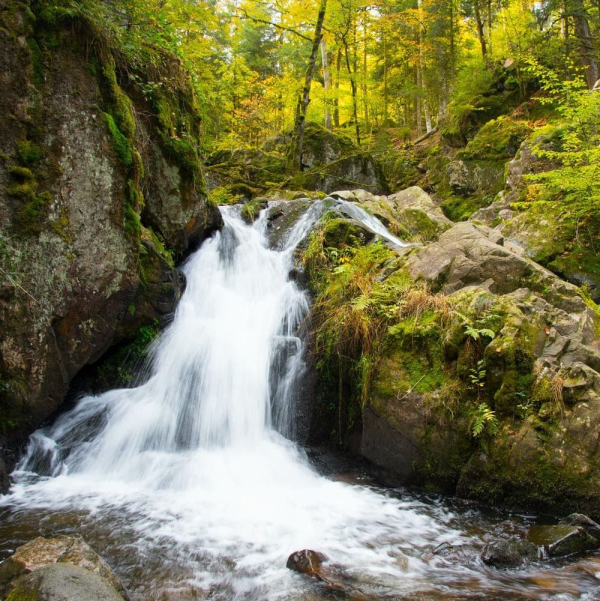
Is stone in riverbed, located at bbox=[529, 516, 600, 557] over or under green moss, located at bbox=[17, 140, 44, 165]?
under

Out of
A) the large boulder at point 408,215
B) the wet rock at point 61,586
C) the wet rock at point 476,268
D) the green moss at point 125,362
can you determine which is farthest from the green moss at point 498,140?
the wet rock at point 61,586

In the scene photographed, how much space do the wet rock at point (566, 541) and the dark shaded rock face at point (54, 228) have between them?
18.7 feet

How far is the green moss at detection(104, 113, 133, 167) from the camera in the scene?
18.9 ft

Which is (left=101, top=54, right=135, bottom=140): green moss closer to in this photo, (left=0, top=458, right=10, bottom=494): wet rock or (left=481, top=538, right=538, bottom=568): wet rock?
(left=0, top=458, right=10, bottom=494): wet rock

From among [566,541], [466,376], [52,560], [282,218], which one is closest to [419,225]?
[282,218]

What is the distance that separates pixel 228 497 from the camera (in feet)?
15.6

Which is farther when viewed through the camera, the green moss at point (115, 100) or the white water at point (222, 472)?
the green moss at point (115, 100)

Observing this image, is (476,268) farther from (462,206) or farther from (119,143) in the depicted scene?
(462,206)

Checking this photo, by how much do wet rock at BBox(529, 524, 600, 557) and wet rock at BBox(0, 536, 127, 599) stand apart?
3.49 metres

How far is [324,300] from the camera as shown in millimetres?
7219

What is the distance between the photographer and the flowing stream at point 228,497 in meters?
3.35

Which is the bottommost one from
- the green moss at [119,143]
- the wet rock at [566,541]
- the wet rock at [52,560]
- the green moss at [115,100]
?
the wet rock at [566,541]

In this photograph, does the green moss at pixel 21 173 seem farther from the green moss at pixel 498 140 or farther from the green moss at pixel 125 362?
the green moss at pixel 498 140

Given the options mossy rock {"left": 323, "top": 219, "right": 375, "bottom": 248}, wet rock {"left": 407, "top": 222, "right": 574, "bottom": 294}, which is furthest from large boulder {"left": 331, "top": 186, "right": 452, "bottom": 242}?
wet rock {"left": 407, "top": 222, "right": 574, "bottom": 294}
